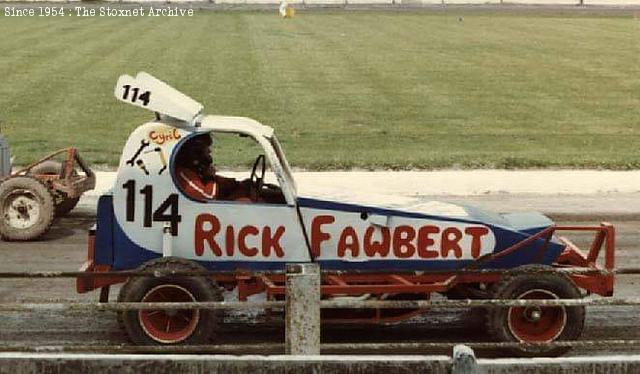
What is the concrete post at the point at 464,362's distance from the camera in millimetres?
5277

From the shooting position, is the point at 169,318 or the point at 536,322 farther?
the point at 536,322

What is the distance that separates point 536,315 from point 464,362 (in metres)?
3.59

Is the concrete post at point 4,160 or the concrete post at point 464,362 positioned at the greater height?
the concrete post at point 464,362

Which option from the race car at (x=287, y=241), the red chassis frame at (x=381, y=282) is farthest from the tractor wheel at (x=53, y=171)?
the red chassis frame at (x=381, y=282)

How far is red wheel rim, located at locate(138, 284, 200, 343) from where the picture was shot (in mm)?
8547

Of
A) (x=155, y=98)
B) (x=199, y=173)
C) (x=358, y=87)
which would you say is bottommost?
(x=358, y=87)

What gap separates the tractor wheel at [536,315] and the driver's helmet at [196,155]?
9.04ft

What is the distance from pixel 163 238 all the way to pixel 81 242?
4912mm

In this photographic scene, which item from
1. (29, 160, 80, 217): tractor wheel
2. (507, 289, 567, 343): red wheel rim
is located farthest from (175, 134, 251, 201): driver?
(29, 160, 80, 217): tractor wheel

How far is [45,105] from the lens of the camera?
27.1m

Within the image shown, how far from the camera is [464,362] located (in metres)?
5.29

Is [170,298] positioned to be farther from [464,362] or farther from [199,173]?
[464,362]

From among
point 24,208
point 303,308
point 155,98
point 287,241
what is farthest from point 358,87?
point 303,308

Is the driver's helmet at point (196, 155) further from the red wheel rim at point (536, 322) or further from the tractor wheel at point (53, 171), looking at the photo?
the tractor wheel at point (53, 171)
